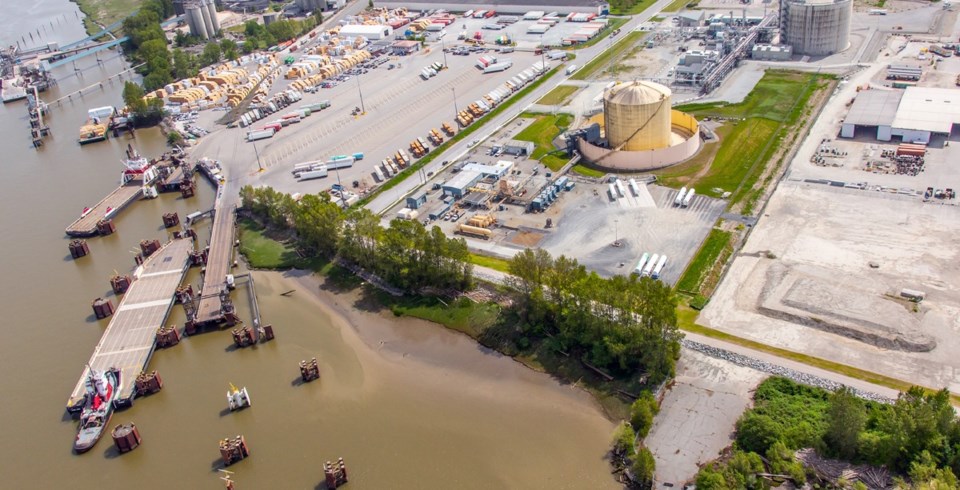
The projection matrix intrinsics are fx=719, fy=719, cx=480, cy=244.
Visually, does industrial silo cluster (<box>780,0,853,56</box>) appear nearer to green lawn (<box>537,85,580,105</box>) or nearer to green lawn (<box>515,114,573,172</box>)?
green lawn (<box>537,85,580,105</box>)

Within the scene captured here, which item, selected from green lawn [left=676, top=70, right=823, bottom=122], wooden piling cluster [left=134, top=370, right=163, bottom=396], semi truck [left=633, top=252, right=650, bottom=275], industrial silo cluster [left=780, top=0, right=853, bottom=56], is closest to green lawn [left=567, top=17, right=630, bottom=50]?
industrial silo cluster [left=780, top=0, right=853, bottom=56]

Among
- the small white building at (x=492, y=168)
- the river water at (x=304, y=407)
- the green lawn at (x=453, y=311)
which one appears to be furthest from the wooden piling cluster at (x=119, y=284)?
the small white building at (x=492, y=168)

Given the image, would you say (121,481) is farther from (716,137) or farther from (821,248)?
(716,137)

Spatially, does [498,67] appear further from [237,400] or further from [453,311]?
[237,400]

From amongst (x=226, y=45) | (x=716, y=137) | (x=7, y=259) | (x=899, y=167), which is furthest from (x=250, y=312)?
(x=226, y=45)

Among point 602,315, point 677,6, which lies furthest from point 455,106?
point 677,6

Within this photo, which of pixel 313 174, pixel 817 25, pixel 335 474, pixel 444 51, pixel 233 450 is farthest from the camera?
pixel 444 51
